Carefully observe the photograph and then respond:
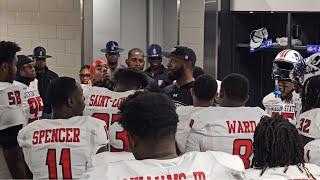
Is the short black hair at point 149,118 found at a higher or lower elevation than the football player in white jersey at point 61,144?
higher

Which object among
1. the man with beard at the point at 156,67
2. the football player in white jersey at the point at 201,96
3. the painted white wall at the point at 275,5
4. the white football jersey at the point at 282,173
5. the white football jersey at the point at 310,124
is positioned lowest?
the white football jersey at the point at 282,173

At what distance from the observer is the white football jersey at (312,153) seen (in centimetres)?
341

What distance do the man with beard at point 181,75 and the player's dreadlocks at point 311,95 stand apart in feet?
4.96

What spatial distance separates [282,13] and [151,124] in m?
5.76

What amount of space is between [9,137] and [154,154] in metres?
2.14

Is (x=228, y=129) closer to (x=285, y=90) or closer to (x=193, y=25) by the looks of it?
(x=285, y=90)

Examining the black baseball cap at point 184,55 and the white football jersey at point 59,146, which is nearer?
the white football jersey at point 59,146

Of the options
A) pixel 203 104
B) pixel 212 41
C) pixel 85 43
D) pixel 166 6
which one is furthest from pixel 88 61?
pixel 203 104

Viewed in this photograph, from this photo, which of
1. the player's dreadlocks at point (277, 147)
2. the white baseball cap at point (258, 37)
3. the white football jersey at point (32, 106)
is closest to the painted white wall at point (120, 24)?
the white baseball cap at point (258, 37)

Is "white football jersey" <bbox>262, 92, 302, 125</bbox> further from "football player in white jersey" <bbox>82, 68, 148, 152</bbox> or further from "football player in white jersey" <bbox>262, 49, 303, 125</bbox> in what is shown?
"football player in white jersey" <bbox>82, 68, 148, 152</bbox>

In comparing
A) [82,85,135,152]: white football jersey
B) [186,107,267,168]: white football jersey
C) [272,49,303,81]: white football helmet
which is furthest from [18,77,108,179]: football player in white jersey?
[272,49,303,81]: white football helmet

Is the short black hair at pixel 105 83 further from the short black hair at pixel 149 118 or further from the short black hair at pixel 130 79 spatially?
the short black hair at pixel 149 118

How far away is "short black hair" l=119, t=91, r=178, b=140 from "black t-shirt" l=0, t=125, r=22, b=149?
1.96 m

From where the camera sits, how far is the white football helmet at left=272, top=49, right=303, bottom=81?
226 inches
